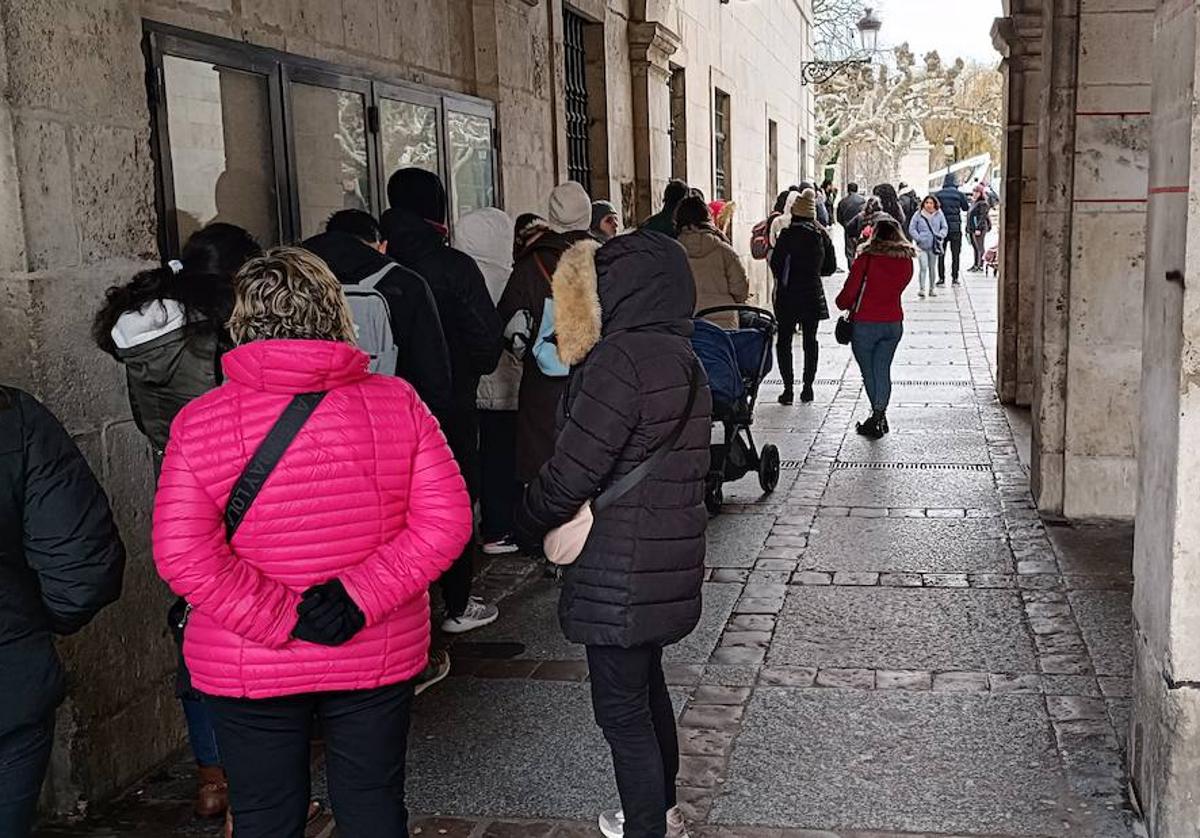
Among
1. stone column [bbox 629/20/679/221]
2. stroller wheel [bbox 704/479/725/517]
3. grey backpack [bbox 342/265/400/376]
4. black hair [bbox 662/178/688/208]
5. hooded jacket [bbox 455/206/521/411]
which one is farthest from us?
stone column [bbox 629/20/679/221]

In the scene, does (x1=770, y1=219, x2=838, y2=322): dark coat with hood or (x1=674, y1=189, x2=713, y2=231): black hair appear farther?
(x1=770, y1=219, x2=838, y2=322): dark coat with hood

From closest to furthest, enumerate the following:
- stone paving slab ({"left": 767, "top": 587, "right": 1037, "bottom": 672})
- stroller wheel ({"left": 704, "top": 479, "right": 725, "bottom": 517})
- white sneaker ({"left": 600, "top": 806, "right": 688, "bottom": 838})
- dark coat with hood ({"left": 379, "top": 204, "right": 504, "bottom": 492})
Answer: white sneaker ({"left": 600, "top": 806, "right": 688, "bottom": 838}) → stone paving slab ({"left": 767, "top": 587, "right": 1037, "bottom": 672}) → dark coat with hood ({"left": 379, "top": 204, "right": 504, "bottom": 492}) → stroller wheel ({"left": 704, "top": 479, "right": 725, "bottom": 517})

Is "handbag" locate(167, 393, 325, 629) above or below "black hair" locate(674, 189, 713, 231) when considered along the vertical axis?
below

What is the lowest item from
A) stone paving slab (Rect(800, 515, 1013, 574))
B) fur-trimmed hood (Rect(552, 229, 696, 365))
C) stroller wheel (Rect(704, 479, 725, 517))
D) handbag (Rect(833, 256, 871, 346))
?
stone paving slab (Rect(800, 515, 1013, 574))

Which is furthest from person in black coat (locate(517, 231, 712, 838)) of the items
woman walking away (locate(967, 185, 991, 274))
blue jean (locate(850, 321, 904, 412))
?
woman walking away (locate(967, 185, 991, 274))

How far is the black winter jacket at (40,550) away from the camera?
287 cm

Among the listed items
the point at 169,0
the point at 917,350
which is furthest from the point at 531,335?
the point at 917,350

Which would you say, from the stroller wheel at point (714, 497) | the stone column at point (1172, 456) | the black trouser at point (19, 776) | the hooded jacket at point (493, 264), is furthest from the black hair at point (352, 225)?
the stroller wheel at point (714, 497)

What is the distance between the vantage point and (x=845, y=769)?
14.6 ft

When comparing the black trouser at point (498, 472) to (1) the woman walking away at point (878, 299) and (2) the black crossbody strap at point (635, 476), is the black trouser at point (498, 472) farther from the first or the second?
(1) the woman walking away at point (878, 299)

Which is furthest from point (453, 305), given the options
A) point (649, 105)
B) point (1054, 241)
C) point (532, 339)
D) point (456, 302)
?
point (649, 105)

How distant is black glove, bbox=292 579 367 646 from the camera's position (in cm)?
299

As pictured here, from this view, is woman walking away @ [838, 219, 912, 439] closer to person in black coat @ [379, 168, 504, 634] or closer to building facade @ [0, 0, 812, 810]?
building facade @ [0, 0, 812, 810]

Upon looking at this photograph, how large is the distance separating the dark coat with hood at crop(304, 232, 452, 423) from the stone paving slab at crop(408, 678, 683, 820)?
Answer: 119 centimetres
